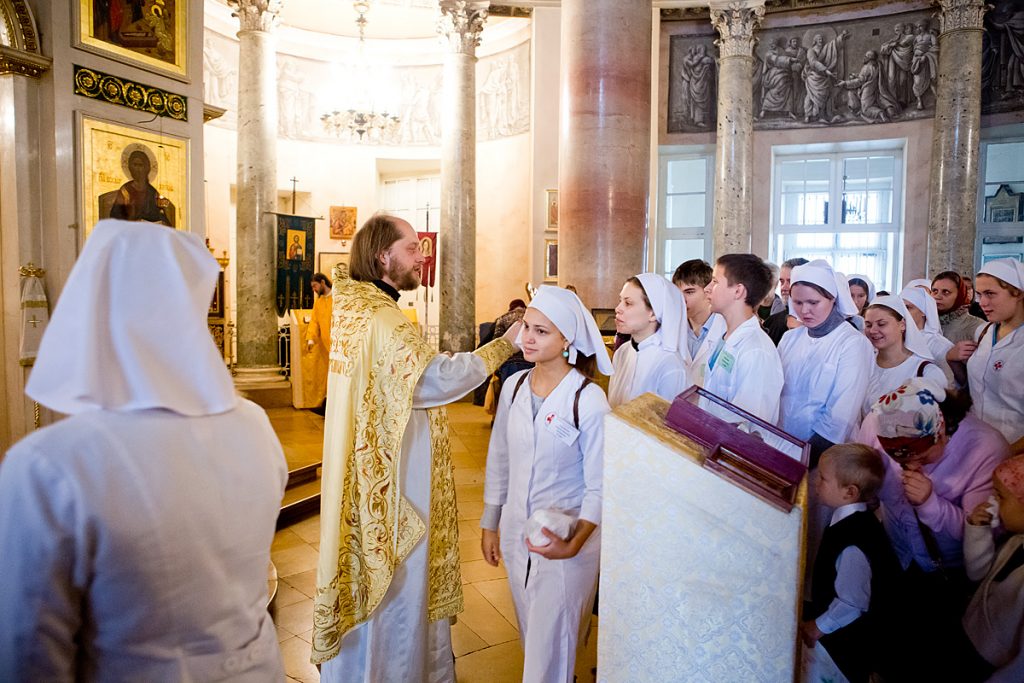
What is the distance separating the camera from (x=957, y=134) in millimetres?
10078

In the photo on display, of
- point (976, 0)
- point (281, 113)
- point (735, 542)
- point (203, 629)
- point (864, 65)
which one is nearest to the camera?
point (203, 629)

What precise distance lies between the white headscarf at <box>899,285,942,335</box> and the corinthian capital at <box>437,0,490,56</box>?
27.9 feet

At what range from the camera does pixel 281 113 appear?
1401cm

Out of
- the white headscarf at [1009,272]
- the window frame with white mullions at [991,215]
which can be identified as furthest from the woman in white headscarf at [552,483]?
the window frame with white mullions at [991,215]

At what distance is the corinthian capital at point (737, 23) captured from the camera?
11.1 metres

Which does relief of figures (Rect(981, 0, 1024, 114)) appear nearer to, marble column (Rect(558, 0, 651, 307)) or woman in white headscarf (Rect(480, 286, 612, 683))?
marble column (Rect(558, 0, 651, 307))

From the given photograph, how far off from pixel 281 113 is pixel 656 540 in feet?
46.1

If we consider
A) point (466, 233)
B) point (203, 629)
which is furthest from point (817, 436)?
point (466, 233)

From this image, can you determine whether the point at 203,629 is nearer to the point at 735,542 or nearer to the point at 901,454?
the point at 735,542

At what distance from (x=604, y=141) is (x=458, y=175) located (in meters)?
6.11

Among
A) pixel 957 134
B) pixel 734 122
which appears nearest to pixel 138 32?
pixel 734 122

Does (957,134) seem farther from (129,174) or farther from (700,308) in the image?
(129,174)

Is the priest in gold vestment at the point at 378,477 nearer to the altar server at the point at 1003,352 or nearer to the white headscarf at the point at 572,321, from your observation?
the white headscarf at the point at 572,321

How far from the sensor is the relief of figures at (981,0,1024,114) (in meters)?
10.3
